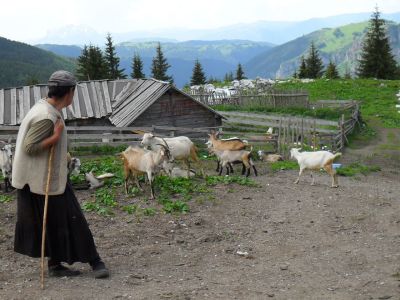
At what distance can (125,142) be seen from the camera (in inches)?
784

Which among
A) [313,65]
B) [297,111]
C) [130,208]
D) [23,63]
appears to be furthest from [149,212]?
[23,63]

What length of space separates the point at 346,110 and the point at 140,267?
78.6 feet

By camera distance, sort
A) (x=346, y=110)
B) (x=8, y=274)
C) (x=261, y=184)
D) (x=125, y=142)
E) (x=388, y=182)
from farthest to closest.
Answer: (x=346, y=110) → (x=125, y=142) → (x=388, y=182) → (x=261, y=184) → (x=8, y=274)

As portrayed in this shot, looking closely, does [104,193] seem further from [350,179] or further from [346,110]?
[346,110]

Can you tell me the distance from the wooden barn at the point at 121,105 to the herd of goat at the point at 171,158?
856 centimetres

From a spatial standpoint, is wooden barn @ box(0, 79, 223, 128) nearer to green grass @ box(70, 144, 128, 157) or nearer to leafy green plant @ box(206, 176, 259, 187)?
green grass @ box(70, 144, 128, 157)

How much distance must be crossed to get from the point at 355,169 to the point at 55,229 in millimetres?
11610

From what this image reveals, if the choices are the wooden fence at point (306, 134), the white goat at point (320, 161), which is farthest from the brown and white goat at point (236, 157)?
the wooden fence at point (306, 134)

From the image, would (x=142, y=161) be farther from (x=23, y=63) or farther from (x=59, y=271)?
(x=23, y=63)

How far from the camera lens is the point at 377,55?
49.4m

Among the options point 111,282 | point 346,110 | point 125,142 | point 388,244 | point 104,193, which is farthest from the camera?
point 346,110

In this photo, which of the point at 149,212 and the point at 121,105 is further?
the point at 121,105

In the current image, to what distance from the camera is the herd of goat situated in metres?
10.7

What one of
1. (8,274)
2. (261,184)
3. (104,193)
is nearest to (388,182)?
(261,184)
